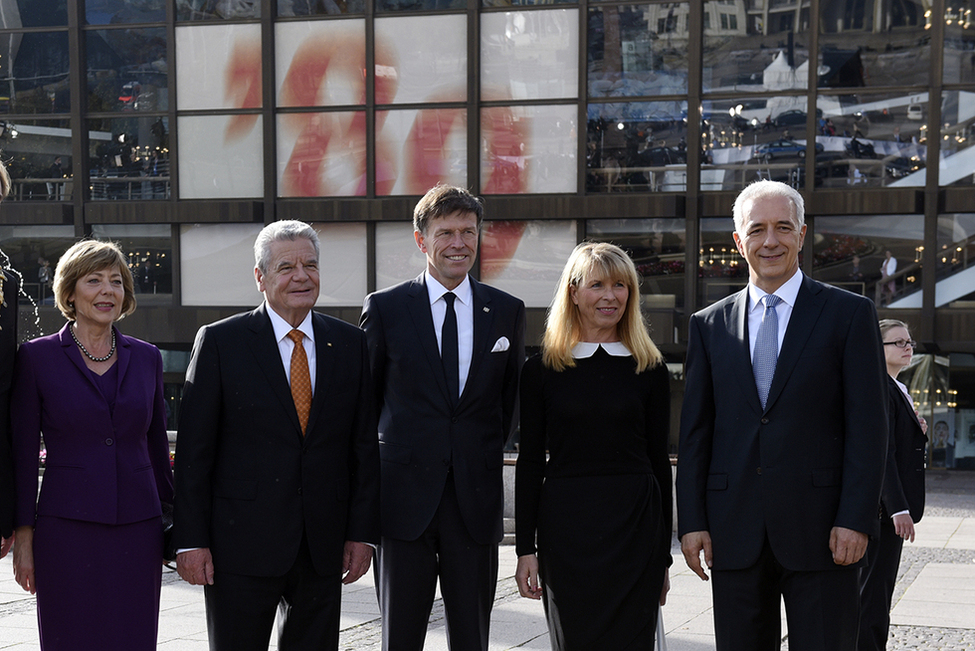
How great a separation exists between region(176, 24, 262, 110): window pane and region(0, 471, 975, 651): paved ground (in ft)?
48.5

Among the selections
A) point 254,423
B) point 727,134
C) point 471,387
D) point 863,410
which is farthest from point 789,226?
point 727,134

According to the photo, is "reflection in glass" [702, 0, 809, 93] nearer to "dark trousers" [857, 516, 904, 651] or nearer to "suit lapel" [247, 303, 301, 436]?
"dark trousers" [857, 516, 904, 651]

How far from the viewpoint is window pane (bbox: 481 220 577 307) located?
73.5ft

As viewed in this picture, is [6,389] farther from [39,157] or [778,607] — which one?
[39,157]

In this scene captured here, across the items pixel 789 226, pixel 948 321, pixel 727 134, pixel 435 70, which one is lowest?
pixel 948 321

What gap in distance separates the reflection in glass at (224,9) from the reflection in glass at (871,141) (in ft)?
37.9

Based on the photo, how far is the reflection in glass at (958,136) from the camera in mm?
20938

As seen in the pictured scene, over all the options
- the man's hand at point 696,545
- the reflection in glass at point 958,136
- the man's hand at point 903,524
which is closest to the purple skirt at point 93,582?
the man's hand at point 696,545

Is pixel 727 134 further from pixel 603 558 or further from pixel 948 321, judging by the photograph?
pixel 603 558

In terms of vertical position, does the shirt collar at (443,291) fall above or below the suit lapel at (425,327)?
above

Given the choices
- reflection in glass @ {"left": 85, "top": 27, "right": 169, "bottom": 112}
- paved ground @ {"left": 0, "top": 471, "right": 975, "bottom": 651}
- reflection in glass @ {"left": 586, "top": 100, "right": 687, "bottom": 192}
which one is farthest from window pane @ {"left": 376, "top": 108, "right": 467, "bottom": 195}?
paved ground @ {"left": 0, "top": 471, "right": 975, "bottom": 651}

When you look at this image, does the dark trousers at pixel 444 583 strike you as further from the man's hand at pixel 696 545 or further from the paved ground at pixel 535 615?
A: the paved ground at pixel 535 615

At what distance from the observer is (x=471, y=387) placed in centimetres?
478

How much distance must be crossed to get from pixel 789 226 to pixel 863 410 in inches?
29.0
